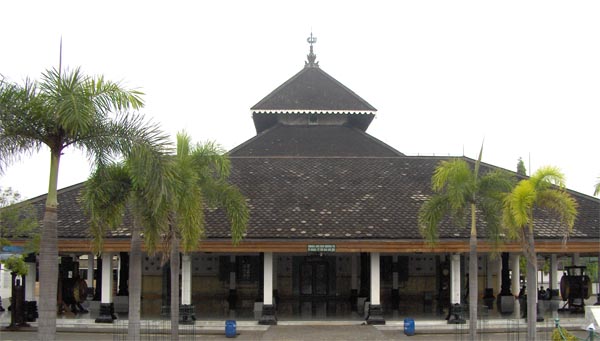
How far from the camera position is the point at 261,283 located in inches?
993

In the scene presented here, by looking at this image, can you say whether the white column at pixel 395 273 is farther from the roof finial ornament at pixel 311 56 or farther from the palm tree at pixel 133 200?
the palm tree at pixel 133 200

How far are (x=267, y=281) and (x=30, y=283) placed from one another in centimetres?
862

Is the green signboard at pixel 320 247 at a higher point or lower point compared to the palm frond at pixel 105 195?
lower

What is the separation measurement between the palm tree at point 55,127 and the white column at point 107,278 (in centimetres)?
1070

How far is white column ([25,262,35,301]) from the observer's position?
23.2 m

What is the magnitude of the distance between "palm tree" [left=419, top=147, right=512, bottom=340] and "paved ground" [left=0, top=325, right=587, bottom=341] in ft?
12.5

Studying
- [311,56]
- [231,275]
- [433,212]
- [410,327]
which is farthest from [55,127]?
[311,56]

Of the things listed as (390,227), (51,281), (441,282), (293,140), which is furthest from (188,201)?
(293,140)

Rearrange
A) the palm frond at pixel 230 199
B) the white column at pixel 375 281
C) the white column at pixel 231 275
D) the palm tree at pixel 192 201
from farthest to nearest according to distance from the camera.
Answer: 1. the white column at pixel 231 275
2. the white column at pixel 375 281
3. the palm frond at pixel 230 199
4. the palm tree at pixel 192 201

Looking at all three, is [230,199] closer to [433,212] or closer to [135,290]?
[135,290]

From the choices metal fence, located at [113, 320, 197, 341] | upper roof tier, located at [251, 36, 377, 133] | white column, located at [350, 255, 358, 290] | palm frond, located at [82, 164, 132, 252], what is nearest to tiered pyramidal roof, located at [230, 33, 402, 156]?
upper roof tier, located at [251, 36, 377, 133]

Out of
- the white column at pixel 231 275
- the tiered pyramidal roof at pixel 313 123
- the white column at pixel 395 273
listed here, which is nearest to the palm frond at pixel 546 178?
the white column at pixel 395 273

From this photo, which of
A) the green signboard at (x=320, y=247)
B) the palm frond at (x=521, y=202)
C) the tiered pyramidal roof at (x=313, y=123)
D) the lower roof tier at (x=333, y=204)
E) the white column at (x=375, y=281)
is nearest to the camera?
the palm frond at (x=521, y=202)

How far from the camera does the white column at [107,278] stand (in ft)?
73.8
